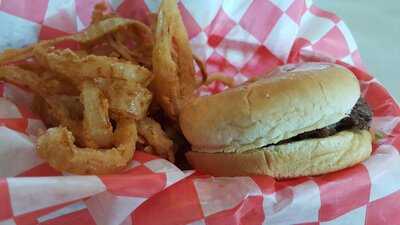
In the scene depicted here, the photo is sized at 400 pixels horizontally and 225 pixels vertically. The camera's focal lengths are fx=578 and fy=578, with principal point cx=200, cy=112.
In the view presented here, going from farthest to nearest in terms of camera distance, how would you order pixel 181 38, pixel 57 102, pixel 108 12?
pixel 108 12
pixel 181 38
pixel 57 102

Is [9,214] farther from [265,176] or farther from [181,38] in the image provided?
[181,38]

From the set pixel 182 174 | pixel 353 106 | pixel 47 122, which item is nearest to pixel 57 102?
pixel 47 122

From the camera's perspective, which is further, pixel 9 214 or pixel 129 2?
pixel 129 2

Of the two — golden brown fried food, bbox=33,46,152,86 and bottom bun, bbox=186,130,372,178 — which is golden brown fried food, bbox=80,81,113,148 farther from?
bottom bun, bbox=186,130,372,178

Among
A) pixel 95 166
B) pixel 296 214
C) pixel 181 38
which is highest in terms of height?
pixel 181 38

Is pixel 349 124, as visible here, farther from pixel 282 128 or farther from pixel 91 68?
pixel 91 68
